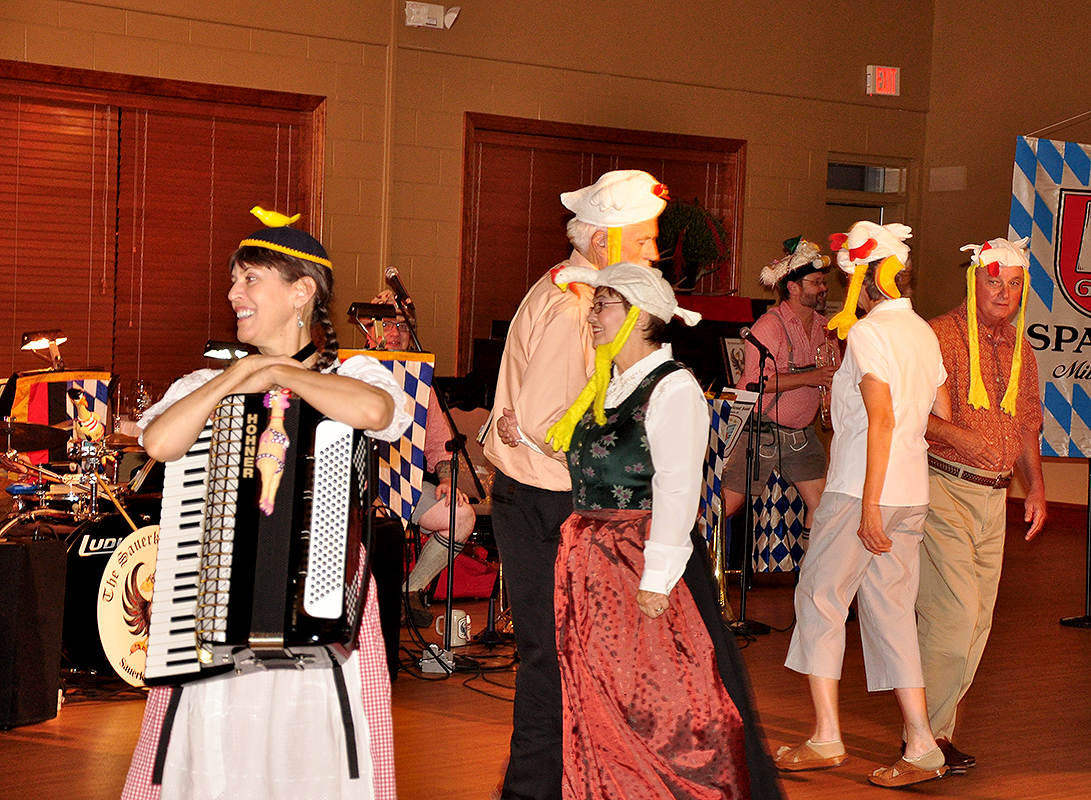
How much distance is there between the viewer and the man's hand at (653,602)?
8.34ft

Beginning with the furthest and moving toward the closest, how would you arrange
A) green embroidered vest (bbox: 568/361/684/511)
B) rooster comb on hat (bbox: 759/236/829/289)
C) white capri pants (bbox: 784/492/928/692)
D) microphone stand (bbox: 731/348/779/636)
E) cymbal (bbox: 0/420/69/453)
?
rooster comb on hat (bbox: 759/236/829/289), microphone stand (bbox: 731/348/779/636), cymbal (bbox: 0/420/69/453), white capri pants (bbox: 784/492/928/692), green embroidered vest (bbox: 568/361/684/511)

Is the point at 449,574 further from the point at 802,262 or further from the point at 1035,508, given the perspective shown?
the point at 802,262

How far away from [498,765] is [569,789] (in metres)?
1.13

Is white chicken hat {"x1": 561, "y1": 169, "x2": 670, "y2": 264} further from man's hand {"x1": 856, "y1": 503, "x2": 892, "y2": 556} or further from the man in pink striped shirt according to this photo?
the man in pink striped shirt

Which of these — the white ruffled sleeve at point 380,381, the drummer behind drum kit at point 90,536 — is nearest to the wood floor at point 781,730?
the drummer behind drum kit at point 90,536

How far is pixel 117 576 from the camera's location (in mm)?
4371

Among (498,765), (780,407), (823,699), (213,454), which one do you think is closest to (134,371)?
(780,407)

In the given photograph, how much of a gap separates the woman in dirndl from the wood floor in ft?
3.31

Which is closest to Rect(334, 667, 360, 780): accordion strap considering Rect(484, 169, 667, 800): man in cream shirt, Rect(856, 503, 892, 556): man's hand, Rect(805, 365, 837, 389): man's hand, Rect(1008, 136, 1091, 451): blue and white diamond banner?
Rect(484, 169, 667, 800): man in cream shirt

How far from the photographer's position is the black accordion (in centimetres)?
204

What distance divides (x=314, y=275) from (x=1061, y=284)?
483 cm

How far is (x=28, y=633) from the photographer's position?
4.04 m

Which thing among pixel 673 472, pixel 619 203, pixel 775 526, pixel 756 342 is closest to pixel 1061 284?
pixel 756 342

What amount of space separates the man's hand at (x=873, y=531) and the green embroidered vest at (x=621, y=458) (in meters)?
1.15
